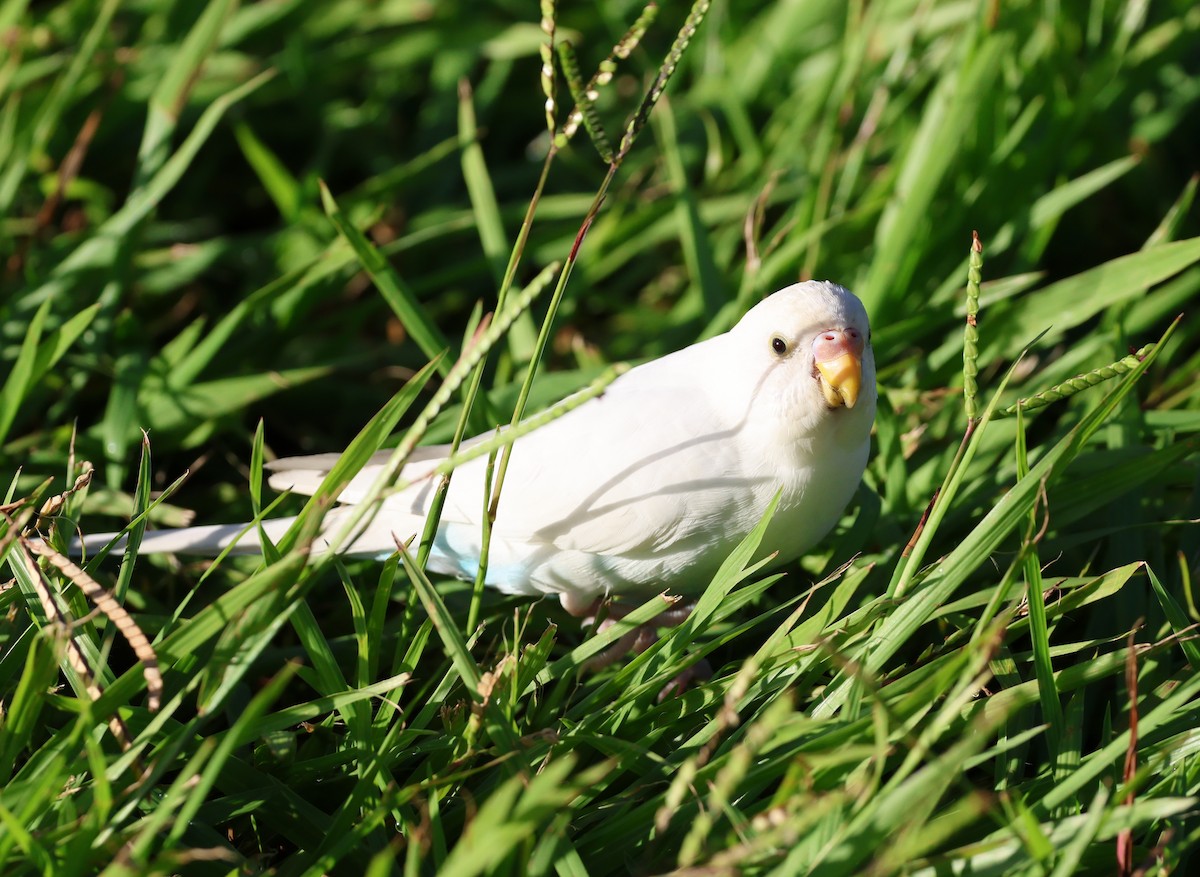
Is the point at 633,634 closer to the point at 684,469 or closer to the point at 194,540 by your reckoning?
the point at 684,469

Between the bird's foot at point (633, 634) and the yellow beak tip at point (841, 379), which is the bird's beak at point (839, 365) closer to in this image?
the yellow beak tip at point (841, 379)

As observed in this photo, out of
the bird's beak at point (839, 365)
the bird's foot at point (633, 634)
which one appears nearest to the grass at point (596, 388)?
the bird's foot at point (633, 634)

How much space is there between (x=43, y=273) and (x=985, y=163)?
2499mm

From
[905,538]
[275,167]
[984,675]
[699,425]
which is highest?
[275,167]

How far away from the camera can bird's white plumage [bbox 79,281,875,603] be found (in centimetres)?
170

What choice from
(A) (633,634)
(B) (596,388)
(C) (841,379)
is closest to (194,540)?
(A) (633,634)

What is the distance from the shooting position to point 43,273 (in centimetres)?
264

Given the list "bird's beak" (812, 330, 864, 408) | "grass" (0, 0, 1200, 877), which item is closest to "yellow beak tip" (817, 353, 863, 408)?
"bird's beak" (812, 330, 864, 408)

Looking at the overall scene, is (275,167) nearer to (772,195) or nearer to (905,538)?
(772,195)

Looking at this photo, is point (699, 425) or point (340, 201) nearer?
point (699, 425)

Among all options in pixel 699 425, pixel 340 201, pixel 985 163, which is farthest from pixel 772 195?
pixel 699 425

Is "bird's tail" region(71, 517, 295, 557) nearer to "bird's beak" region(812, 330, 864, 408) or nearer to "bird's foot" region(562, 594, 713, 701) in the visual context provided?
"bird's foot" region(562, 594, 713, 701)

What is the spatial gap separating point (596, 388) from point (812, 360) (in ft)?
2.04

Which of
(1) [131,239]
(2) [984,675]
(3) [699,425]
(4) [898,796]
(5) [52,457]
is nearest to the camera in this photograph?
(4) [898,796]
